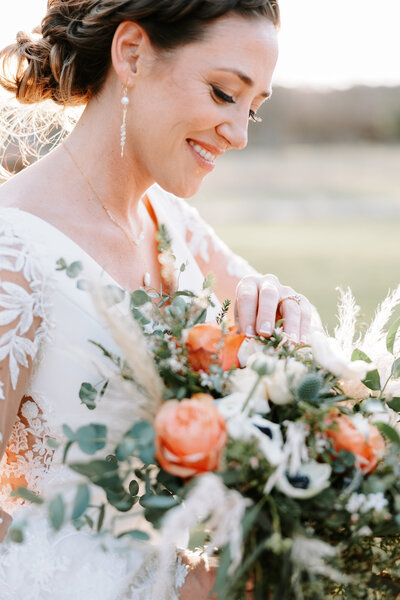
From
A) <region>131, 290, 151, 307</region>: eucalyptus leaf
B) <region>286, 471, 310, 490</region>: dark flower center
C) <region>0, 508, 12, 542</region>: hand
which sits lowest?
<region>0, 508, 12, 542</region>: hand

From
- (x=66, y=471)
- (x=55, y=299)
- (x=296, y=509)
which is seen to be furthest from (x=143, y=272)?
(x=296, y=509)

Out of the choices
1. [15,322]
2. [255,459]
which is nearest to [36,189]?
[15,322]

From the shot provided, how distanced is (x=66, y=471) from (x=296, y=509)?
2.85ft

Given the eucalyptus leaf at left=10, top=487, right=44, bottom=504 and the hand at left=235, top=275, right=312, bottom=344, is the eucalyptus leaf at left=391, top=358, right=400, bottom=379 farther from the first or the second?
the eucalyptus leaf at left=10, top=487, right=44, bottom=504

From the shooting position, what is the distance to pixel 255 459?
1405 mm

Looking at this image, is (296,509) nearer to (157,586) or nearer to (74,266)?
(157,586)

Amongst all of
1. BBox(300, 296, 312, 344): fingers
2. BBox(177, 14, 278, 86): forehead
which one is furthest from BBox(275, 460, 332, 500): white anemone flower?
BBox(177, 14, 278, 86): forehead

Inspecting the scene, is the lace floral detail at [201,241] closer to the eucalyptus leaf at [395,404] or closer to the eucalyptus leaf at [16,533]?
the eucalyptus leaf at [395,404]

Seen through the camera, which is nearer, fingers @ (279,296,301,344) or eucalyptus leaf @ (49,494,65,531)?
eucalyptus leaf @ (49,494,65,531)

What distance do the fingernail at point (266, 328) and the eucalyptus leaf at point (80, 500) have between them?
0.78 metres

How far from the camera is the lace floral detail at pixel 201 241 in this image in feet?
10.0

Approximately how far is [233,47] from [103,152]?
0.56 meters

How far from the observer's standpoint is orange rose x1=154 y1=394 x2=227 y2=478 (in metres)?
1.43

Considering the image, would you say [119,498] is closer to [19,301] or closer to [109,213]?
[19,301]
